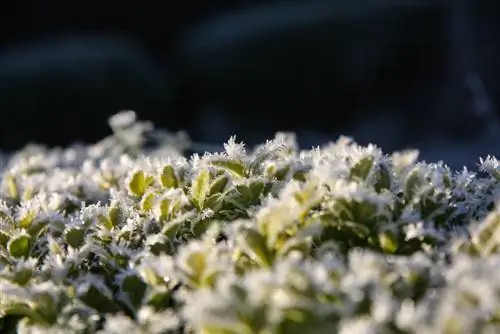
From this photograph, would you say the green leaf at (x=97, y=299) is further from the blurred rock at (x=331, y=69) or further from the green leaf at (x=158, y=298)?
the blurred rock at (x=331, y=69)

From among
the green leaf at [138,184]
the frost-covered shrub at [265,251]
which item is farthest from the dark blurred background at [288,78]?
the frost-covered shrub at [265,251]

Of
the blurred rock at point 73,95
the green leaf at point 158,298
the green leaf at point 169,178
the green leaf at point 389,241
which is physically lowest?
the green leaf at point 158,298

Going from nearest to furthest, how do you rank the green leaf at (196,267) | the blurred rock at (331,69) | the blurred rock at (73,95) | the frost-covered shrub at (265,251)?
the frost-covered shrub at (265,251) → the green leaf at (196,267) → the blurred rock at (73,95) → the blurred rock at (331,69)

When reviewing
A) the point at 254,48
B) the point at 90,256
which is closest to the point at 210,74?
the point at 254,48

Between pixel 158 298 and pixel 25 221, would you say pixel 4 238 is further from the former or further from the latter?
pixel 158 298

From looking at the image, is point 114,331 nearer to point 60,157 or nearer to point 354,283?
point 354,283

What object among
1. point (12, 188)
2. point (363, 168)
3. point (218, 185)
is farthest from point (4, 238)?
point (363, 168)

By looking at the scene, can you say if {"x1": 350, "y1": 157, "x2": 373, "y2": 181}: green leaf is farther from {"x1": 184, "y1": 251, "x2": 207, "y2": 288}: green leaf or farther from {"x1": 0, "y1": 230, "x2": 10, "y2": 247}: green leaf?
{"x1": 0, "y1": 230, "x2": 10, "y2": 247}: green leaf

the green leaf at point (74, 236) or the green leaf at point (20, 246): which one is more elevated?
the green leaf at point (74, 236)
